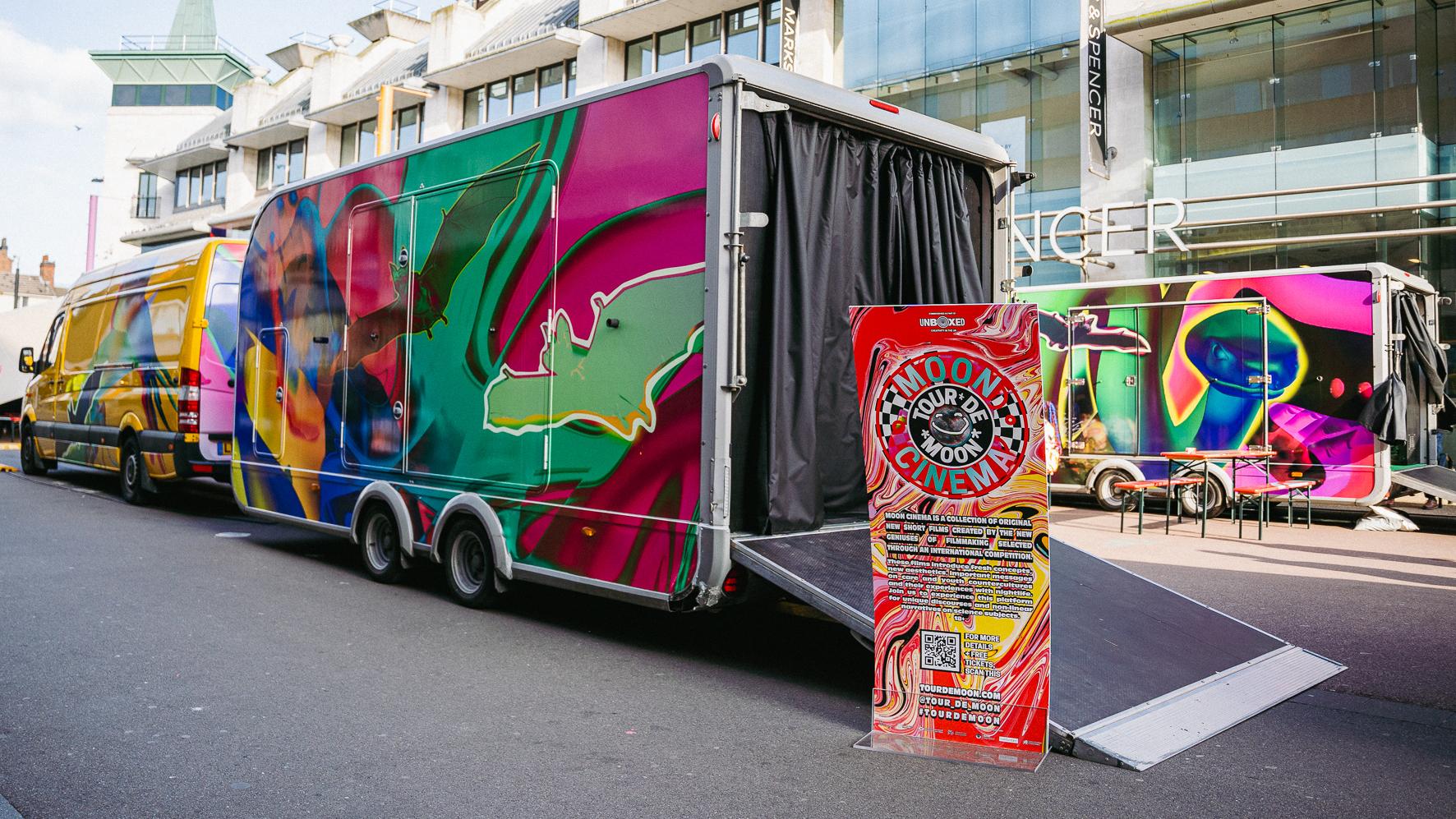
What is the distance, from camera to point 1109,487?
50.9 ft

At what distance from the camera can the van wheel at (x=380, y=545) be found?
846 centimetres

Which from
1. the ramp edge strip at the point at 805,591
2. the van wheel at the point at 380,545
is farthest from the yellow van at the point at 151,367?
the ramp edge strip at the point at 805,591

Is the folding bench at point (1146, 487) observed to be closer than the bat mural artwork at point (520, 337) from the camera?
No

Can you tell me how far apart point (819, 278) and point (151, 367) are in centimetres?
962

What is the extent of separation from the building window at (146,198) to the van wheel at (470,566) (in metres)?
47.1

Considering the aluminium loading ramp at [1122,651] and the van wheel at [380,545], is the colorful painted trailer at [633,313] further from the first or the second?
the aluminium loading ramp at [1122,651]

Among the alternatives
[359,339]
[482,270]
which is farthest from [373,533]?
[482,270]

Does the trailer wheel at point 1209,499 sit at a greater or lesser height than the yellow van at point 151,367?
lesser

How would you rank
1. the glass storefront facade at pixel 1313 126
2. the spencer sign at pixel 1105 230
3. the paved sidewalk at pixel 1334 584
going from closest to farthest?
the paved sidewalk at pixel 1334 584 < the glass storefront facade at pixel 1313 126 < the spencer sign at pixel 1105 230

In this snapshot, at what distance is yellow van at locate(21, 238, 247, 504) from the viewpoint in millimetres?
12414

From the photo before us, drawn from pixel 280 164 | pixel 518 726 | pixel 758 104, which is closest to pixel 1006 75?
pixel 758 104

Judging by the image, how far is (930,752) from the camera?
479cm

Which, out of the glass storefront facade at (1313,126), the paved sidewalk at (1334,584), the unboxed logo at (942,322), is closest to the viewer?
the unboxed logo at (942,322)

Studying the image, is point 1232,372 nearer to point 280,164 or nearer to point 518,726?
point 518,726
